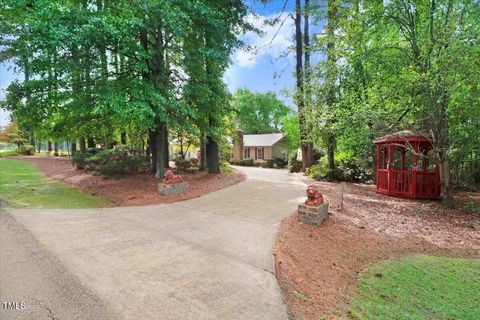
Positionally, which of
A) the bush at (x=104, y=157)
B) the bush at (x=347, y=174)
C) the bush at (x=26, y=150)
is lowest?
the bush at (x=347, y=174)

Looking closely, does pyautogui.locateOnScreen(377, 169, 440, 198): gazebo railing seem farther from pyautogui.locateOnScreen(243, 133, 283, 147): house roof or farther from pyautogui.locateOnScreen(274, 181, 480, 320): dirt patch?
pyautogui.locateOnScreen(243, 133, 283, 147): house roof

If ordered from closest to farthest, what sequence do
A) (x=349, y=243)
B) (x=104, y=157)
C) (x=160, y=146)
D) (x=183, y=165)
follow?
(x=349, y=243) < (x=160, y=146) < (x=104, y=157) < (x=183, y=165)

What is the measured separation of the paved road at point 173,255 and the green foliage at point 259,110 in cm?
4369

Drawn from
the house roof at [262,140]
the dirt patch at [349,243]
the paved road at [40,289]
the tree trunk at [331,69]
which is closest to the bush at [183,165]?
the tree trunk at [331,69]

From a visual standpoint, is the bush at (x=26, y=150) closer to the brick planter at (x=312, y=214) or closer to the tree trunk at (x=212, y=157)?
the tree trunk at (x=212, y=157)

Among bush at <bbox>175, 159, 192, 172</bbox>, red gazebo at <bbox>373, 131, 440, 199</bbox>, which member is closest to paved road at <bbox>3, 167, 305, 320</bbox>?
red gazebo at <bbox>373, 131, 440, 199</bbox>

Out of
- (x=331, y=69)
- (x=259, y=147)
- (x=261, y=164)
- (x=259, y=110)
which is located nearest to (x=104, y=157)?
(x=331, y=69)

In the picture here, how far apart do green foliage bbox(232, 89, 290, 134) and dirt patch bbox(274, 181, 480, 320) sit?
140 feet

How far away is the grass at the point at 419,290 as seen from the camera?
3.43 meters

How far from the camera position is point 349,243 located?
542cm

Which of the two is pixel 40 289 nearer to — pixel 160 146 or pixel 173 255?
pixel 173 255

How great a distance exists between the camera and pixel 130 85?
29.0 ft

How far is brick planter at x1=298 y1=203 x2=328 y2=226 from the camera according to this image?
588 centimetres

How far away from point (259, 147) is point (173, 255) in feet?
101
